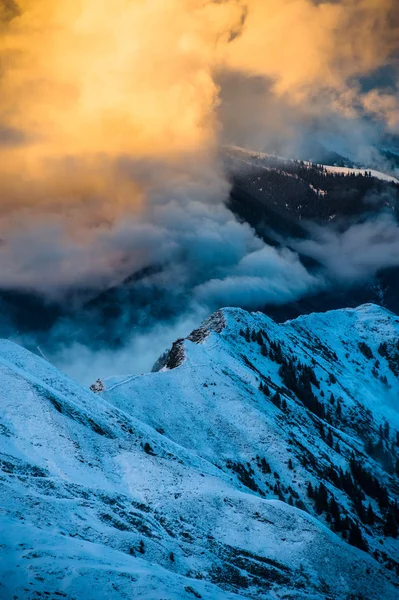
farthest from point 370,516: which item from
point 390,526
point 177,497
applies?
point 177,497

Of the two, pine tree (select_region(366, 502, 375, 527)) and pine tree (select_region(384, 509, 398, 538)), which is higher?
pine tree (select_region(366, 502, 375, 527))

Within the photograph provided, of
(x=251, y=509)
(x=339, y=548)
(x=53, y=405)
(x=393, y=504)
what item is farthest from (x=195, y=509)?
(x=393, y=504)

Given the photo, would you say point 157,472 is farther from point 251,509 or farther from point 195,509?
point 251,509

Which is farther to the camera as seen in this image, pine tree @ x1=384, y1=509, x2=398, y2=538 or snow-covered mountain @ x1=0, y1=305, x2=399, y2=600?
pine tree @ x1=384, y1=509, x2=398, y2=538

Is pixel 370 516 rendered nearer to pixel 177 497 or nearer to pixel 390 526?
pixel 390 526

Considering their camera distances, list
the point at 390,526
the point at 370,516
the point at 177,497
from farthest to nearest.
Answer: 1. the point at 370,516
2. the point at 390,526
3. the point at 177,497

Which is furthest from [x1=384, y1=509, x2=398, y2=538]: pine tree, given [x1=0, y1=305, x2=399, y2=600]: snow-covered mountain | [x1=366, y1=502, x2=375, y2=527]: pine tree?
[x1=366, y1=502, x2=375, y2=527]: pine tree

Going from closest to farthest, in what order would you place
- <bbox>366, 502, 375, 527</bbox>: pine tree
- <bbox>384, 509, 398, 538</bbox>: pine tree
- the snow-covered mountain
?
1. the snow-covered mountain
2. <bbox>384, 509, 398, 538</bbox>: pine tree
3. <bbox>366, 502, 375, 527</bbox>: pine tree

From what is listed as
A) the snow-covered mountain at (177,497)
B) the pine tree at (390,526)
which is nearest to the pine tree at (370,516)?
the snow-covered mountain at (177,497)

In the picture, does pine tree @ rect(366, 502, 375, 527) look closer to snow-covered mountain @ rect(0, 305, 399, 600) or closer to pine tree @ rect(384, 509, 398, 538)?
Result: snow-covered mountain @ rect(0, 305, 399, 600)
